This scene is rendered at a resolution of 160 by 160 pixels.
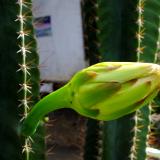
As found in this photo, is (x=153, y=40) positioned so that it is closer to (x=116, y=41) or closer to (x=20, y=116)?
(x=116, y=41)

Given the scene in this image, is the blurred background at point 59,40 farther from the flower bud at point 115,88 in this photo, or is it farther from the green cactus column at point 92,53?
the flower bud at point 115,88

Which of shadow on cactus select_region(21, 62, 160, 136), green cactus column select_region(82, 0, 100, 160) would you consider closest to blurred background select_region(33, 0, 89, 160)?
green cactus column select_region(82, 0, 100, 160)

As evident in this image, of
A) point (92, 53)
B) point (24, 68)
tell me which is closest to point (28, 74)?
point (24, 68)

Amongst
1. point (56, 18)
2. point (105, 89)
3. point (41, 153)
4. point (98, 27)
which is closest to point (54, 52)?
point (56, 18)

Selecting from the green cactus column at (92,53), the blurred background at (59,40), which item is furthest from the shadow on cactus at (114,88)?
the blurred background at (59,40)

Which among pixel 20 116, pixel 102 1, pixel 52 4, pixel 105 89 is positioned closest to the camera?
pixel 105 89

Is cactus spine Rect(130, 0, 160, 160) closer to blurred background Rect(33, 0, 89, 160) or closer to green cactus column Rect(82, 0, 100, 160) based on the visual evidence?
green cactus column Rect(82, 0, 100, 160)
